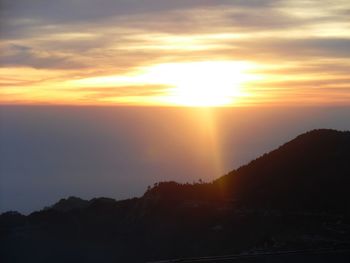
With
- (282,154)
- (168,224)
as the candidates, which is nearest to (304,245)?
(168,224)

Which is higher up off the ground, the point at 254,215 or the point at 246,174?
the point at 246,174

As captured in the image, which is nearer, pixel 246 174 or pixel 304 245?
pixel 304 245

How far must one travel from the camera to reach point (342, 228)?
1080 inches

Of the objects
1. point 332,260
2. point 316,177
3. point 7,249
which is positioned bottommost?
point 332,260

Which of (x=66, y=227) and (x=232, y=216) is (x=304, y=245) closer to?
(x=232, y=216)

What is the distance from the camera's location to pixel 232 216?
30172 mm

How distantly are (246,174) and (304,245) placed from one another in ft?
48.8

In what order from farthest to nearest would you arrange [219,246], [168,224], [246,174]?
[246,174]
[168,224]
[219,246]

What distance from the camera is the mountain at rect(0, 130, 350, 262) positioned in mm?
26234

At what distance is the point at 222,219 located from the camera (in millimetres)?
30109

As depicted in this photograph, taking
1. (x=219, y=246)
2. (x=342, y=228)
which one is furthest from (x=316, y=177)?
(x=219, y=246)

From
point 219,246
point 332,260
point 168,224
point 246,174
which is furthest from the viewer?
point 246,174

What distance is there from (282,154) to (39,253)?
1731cm

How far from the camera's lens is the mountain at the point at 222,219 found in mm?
26234
